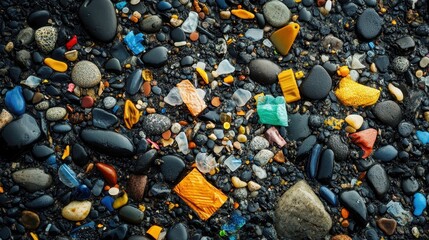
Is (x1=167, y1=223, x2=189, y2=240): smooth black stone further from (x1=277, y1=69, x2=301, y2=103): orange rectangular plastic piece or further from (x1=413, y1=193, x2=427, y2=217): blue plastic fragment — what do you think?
(x1=413, y1=193, x2=427, y2=217): blue plastic fragment

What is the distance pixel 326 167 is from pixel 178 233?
0.68 meters

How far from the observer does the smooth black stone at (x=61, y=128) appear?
2225 millimetres

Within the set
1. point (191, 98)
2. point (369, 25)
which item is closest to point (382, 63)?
point (369, 25)

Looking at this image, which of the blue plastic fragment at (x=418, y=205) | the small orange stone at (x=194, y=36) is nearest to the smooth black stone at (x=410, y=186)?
the blue plastic fragment at (x=418, y=205)

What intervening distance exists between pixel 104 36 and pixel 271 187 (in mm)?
953

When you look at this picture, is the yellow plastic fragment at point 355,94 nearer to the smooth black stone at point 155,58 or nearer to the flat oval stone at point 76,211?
the smooth black stone at point 155,58

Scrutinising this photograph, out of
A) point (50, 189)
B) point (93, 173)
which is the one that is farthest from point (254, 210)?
point (50, 189)

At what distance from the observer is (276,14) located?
2.38 metres

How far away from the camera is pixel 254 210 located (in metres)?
2.23

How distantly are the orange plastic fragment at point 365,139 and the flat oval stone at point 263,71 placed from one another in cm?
42

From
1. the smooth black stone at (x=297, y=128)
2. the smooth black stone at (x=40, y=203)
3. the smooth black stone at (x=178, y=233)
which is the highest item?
the smooth black stone at (x=297, y=128)

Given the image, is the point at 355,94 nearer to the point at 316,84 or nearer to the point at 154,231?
the point at 316,84

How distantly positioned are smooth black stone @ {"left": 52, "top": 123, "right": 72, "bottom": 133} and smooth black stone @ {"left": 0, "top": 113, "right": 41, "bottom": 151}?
0.07 meters

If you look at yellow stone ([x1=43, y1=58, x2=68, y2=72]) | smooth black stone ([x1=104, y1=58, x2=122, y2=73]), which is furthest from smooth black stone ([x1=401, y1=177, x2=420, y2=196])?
yellow stone ([x1=43, y1=58, x2=68, y2=72])
